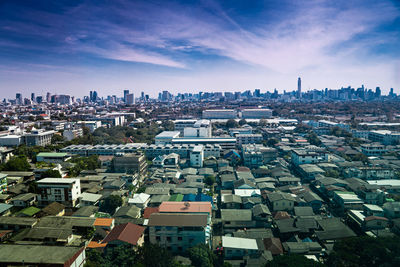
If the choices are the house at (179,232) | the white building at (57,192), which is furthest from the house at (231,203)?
the white building at (57,192)

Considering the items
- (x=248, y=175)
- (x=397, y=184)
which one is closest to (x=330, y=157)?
(x=397, y=184)

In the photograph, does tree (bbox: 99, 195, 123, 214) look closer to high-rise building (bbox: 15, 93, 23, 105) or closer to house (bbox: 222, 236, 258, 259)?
house (bbox: 222, 236, 258, 259)

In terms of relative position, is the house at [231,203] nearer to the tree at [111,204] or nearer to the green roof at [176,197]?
the green roof at [176,197]

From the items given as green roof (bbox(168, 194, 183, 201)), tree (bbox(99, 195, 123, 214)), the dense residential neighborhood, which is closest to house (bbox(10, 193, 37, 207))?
the dense residential neighborhood

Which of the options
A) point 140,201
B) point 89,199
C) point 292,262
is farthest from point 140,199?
point 292,262

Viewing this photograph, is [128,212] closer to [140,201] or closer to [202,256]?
[140,201]

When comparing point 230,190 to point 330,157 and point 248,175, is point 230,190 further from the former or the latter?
point 330,157
